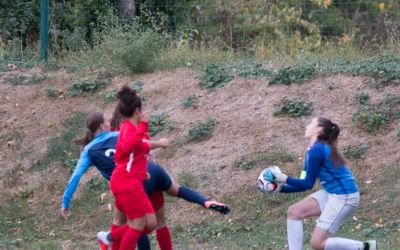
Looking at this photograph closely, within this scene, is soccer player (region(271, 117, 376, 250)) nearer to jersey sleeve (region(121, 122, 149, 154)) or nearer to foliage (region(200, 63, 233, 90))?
jersey sleeve (region(121, 122, 149, 154))

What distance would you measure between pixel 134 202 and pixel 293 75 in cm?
593

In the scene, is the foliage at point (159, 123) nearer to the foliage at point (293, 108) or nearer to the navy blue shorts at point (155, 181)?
the foliage at point (293, 108)

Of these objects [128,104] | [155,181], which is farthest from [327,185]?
[128,104]

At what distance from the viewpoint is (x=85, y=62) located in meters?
15.1

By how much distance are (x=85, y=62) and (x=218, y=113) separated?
3.44 m

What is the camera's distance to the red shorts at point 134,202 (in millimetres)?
7312

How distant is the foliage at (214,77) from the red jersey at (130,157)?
5.97 metres

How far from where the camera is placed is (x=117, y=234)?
25.7 ft

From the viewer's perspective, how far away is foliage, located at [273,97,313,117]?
12023 mm

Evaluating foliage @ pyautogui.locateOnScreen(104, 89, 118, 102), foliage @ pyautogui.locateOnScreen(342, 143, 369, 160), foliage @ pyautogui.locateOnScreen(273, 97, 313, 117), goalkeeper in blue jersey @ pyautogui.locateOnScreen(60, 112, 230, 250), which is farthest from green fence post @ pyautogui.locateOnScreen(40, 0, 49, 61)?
goalkeeper in blue jersey @ pyautogui.locateOnScreen(60, 112, 230, 250)

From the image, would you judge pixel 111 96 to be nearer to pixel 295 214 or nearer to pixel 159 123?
pixel 159 123

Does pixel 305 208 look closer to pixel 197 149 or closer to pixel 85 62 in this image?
pixel 197 149

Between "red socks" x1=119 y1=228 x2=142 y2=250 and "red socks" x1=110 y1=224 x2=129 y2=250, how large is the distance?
128 mm

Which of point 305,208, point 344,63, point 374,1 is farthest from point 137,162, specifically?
point 374,1
